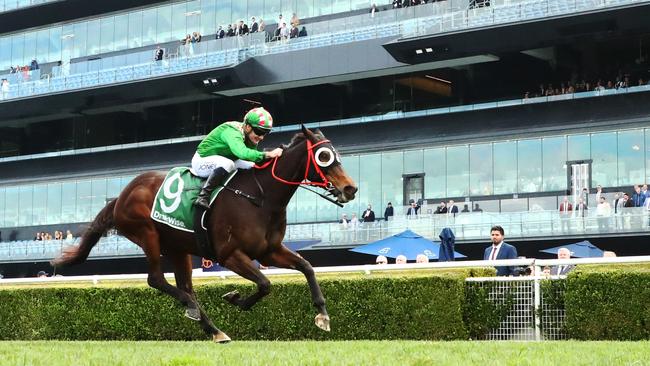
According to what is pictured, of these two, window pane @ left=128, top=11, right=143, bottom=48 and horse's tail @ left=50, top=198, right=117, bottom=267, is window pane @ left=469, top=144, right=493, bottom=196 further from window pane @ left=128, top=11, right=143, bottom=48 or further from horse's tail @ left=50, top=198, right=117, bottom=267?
horse's tail @ left=50, top=198, right=117, bottom=267

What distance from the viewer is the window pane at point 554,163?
104 ft

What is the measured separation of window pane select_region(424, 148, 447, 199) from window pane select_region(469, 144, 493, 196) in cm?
98

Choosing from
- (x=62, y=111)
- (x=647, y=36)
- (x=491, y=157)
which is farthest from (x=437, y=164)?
(x=62, y=111)

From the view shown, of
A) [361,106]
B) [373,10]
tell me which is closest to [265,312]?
[373,10]

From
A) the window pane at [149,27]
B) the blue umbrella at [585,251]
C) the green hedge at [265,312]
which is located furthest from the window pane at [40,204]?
the green hedge at [265,312]

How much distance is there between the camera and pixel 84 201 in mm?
44031

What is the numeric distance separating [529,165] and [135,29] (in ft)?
64.2

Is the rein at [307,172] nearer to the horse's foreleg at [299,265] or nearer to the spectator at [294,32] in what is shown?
the horse's foreleg at [299,265]

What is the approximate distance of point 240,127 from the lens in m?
10.1

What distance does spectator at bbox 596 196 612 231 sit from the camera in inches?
1117

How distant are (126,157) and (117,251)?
5465 mm

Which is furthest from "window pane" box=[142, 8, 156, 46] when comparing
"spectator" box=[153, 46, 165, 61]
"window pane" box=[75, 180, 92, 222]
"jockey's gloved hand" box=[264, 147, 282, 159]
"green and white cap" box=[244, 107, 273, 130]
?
"jockey's gloved hand" box=[264, 147, 282, 159]

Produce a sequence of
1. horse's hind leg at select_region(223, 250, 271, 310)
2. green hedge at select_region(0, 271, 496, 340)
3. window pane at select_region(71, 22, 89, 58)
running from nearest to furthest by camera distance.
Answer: horse's hind leg at select_region(223, 250, 271, 310) < green hedge at select_region(0, 271, 496, 340) < window pane at select_region(71, 22, 89, 58)

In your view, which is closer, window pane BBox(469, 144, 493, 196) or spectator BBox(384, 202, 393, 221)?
spectator BBox(384, 202, 393, 221)
